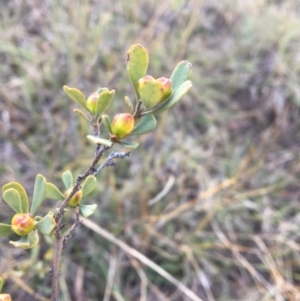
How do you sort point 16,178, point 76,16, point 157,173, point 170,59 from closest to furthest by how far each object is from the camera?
point 16,178 → point 157,173 → point 76,16 → point 170,59

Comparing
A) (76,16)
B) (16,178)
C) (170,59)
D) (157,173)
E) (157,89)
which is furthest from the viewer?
(170,59)

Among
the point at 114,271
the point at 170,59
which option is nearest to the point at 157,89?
the point at 114,271

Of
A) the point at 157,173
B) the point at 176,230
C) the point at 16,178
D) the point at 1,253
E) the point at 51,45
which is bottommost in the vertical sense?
the point at 176,230

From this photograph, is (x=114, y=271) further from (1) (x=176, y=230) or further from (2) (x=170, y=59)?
(2) (x=170, y=59)

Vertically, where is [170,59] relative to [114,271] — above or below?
above

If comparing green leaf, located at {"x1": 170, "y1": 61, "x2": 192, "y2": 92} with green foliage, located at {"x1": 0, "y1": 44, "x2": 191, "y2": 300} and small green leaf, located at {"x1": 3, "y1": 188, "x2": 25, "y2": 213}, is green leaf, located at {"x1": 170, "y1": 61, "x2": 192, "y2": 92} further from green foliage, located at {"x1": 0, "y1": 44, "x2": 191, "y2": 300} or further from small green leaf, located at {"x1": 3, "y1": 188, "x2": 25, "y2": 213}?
small green leaf, located at {"x1": 3, "y1": 188, "x2": 25, "y2": 213}

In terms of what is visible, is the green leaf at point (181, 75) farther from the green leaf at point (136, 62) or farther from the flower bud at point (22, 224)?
the flower bud at point (22, 224)

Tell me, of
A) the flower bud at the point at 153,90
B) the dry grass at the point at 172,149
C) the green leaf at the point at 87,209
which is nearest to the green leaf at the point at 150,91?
the flower bud at the point at 153,90
